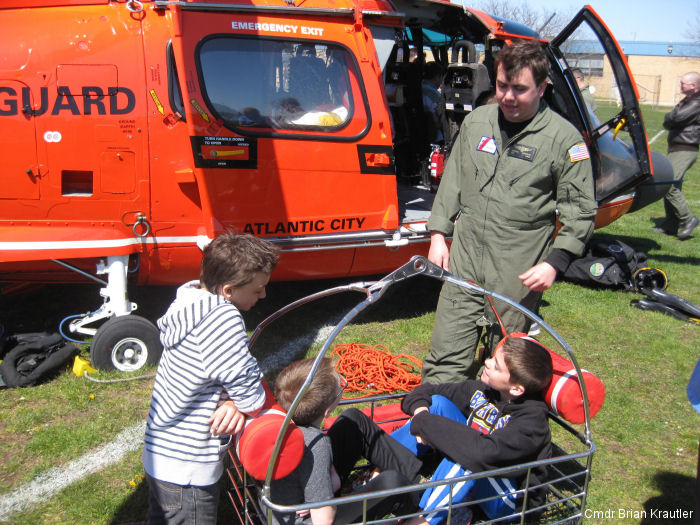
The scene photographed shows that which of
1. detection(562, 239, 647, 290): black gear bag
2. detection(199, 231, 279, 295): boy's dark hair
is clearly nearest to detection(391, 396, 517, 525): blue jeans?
detection(199, 231, 279, 295): boy's dark hair

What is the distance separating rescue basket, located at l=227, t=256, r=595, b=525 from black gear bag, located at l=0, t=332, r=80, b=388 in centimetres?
189

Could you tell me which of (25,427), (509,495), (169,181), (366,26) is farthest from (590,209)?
(25,427)

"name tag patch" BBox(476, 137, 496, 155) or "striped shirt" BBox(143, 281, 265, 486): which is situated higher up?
"name tag patch" BBox(476, 137, 496, 155)

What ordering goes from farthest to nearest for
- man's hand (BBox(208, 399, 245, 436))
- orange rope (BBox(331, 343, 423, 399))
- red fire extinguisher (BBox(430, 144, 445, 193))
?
1. red fire extinguisher (BBox(430, 144, 445, 193))
2. orange rope (BBox(331, 343, 423, 399))
3. man's hand (BBox(208, 399, 245, 436))

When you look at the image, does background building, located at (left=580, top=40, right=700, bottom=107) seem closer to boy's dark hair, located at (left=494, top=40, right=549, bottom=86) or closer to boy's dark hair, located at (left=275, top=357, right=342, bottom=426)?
boy's dark hair, located at (left=494, top=40, right=549, bottom=86)

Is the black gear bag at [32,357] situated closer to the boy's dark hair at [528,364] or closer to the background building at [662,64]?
the boy's dark hair at [528,364]

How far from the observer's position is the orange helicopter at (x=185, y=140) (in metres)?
4.11

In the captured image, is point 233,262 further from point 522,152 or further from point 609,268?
point 609,268

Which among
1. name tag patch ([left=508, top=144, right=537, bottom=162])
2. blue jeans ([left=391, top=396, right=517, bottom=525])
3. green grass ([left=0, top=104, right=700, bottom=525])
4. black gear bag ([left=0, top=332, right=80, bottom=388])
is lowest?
green grass ([left=0, top=104, right=700, bottom=525])

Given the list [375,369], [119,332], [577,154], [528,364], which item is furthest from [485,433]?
[119,332]

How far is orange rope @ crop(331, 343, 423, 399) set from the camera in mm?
4310

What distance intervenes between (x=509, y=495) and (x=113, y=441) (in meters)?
2.26

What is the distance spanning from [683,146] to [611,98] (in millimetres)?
4174

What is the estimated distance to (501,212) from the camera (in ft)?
11.1
